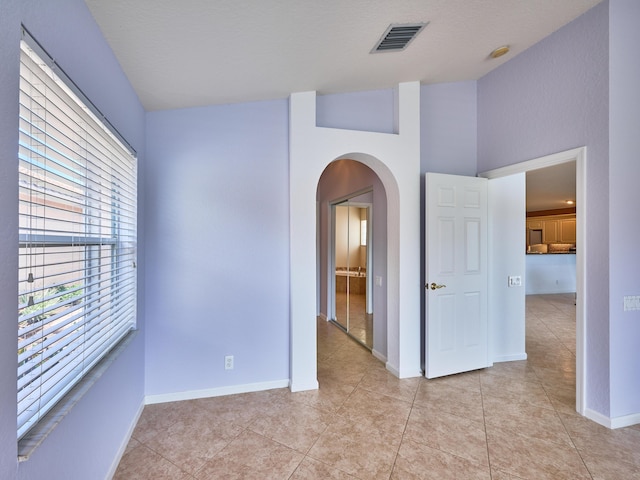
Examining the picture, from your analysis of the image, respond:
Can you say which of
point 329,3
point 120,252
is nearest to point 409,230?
point 329,3

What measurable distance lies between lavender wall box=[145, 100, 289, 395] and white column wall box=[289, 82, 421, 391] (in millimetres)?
139

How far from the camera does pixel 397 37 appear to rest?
232cm

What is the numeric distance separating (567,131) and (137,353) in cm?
387

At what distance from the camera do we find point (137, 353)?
8.16 feet

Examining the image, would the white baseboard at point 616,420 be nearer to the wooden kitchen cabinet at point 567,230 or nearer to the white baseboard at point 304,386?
the white baseboard at point 304,386

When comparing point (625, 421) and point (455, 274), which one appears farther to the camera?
point (455, 274)

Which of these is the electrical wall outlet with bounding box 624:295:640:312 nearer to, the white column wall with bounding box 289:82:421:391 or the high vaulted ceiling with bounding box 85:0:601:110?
the white column wall with bounding box 289:82:421:391

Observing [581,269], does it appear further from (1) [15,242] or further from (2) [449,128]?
(1) [15,242]

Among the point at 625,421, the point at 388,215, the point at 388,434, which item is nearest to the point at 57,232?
the point at 388,434

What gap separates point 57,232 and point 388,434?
7.61 ft

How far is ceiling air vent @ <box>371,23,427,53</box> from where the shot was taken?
2.21 m

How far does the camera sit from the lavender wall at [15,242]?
961mm

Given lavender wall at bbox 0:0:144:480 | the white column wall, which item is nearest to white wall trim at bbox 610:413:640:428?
the white column wall

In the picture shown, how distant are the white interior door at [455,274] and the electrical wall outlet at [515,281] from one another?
51 cm
